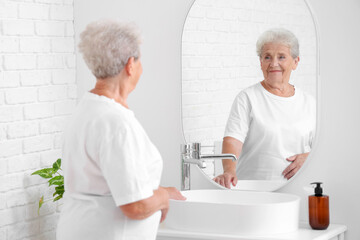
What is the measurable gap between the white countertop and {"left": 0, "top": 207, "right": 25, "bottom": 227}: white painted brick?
0.68 meters

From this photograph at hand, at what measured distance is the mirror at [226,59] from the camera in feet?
8.09

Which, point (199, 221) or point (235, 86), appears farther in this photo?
point (235, 86)

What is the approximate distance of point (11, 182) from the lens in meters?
2.65

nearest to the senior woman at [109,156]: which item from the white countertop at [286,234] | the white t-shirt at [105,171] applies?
the white t-shirt at [105,171]

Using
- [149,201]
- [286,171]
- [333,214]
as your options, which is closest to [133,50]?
[149,201]

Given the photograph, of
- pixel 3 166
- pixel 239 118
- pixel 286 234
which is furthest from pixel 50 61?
pixel 286 234

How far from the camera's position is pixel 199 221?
2.30m

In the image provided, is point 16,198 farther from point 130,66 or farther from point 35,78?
point 130,66

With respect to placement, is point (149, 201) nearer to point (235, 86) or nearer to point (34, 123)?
point (235, 86)

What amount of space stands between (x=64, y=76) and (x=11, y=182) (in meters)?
0.59

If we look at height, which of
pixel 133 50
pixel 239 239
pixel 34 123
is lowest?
pixel 239 239

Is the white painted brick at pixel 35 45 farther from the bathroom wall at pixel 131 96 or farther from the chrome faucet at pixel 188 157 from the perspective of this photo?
the chrome faucet at pixel 188 157

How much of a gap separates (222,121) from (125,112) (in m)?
0.92

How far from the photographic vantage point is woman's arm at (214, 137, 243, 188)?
2.63m
